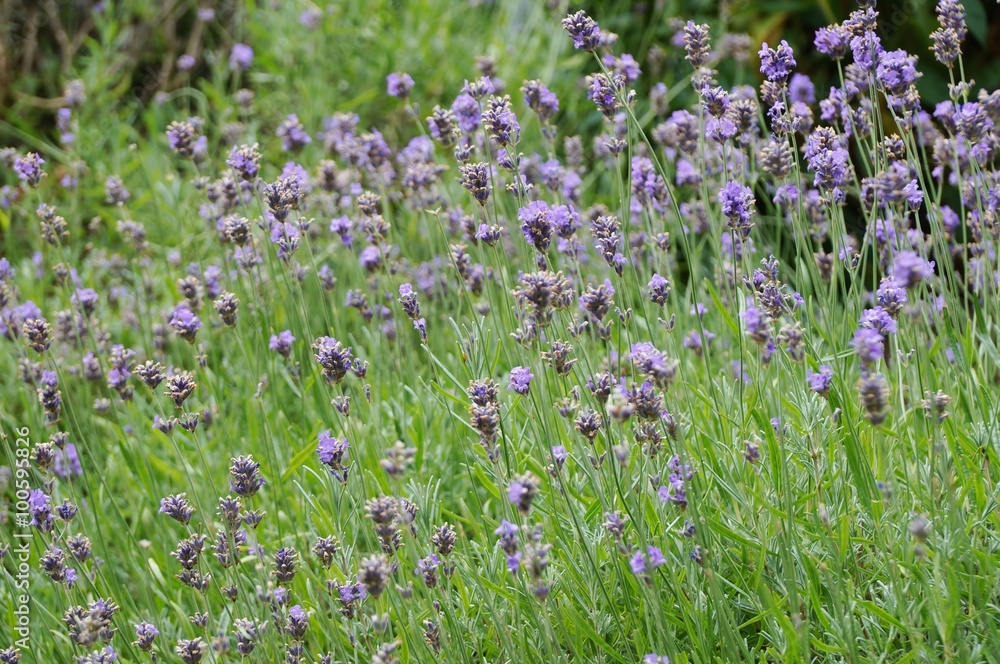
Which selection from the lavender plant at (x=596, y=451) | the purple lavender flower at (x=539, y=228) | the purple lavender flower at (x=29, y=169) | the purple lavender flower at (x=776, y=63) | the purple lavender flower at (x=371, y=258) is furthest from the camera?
the purple lavender flower at (x=371, y=258)

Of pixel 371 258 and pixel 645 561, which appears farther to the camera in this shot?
pixel 371 258

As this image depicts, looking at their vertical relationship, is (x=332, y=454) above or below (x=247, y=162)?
below

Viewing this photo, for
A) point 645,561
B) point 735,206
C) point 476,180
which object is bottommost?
point 645,561

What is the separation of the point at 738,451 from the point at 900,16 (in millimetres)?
2736

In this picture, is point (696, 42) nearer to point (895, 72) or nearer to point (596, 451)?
point (895, 72)

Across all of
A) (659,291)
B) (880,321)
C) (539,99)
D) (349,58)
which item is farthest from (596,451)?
(349,58)

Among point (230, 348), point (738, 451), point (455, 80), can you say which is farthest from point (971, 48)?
point (230, 348)

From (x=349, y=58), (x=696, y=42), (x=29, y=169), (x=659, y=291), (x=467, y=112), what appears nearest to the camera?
(x=659, y=291)

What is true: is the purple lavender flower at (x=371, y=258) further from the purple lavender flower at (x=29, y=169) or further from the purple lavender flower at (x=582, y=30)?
the purple lavender flower at (x=582, y=30)

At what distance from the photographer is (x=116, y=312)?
13.8 feet

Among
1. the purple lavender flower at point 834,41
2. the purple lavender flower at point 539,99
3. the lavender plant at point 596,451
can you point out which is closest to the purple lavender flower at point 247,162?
the lavender plant at point 596,451

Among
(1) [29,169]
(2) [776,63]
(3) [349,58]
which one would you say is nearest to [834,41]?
(2) [776,63]

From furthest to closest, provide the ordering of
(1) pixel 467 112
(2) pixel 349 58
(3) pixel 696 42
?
(2) pixel 349 58 < (1) pixel 467 112 < (3) pixel 696 42

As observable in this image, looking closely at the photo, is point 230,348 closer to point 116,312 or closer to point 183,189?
point 116,312
